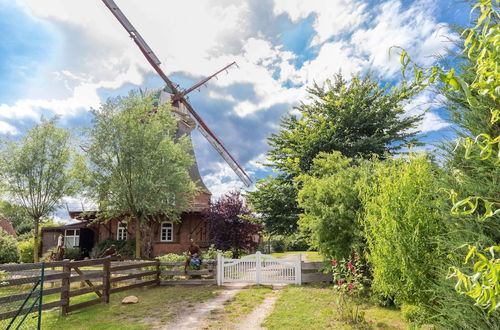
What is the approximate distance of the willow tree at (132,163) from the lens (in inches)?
819

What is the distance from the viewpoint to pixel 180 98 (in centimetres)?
3516

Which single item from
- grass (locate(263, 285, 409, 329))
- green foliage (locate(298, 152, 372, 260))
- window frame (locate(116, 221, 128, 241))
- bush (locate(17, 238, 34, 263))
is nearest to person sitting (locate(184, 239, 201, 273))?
grass (locate(263, 285, 409, 329))

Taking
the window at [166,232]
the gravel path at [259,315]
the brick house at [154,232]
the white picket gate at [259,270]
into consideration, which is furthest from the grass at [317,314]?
the window at [166,232]

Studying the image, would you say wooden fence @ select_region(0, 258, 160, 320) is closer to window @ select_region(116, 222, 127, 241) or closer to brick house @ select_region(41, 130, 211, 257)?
brick house @ select_region(41, 130, 211, 257)

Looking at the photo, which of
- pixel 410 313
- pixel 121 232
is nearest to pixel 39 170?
pixel 121 232

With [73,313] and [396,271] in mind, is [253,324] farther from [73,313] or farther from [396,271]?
[73,313]

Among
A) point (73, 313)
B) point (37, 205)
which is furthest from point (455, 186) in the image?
point (37, 205)

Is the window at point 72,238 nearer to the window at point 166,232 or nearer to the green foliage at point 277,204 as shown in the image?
the window at point 166,232

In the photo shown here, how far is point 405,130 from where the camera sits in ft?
60.3

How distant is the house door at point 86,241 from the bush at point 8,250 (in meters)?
6.50

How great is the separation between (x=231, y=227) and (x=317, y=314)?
13324mm

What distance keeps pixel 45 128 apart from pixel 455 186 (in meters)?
28.4

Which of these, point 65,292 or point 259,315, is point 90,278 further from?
point 259,315

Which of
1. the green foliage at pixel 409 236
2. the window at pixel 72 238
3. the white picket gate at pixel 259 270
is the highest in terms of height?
the green foliage at pixel 409 236
